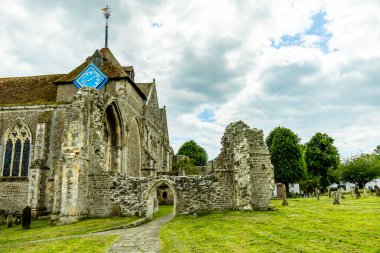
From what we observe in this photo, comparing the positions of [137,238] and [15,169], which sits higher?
[15,169]

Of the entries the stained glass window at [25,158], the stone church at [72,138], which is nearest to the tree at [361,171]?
the stone church at [72,138]

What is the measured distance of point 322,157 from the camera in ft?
159

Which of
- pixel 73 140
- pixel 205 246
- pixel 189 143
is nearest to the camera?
pixel 205 246

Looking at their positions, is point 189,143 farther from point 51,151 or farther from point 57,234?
point 57,234

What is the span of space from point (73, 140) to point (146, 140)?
13963mm

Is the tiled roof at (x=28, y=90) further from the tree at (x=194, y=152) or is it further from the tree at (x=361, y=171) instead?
the tree at (x=194, y=152)

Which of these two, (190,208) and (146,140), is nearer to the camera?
(190,208)

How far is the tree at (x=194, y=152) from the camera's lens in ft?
210

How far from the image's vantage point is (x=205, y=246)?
8.32 m

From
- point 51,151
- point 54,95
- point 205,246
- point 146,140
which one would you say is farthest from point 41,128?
point 205,246

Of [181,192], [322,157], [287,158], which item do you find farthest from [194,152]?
[181,192]

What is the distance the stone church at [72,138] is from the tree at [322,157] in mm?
29973

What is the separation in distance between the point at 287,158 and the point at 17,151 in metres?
34.6

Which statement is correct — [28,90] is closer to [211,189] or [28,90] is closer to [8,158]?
[8,158]
